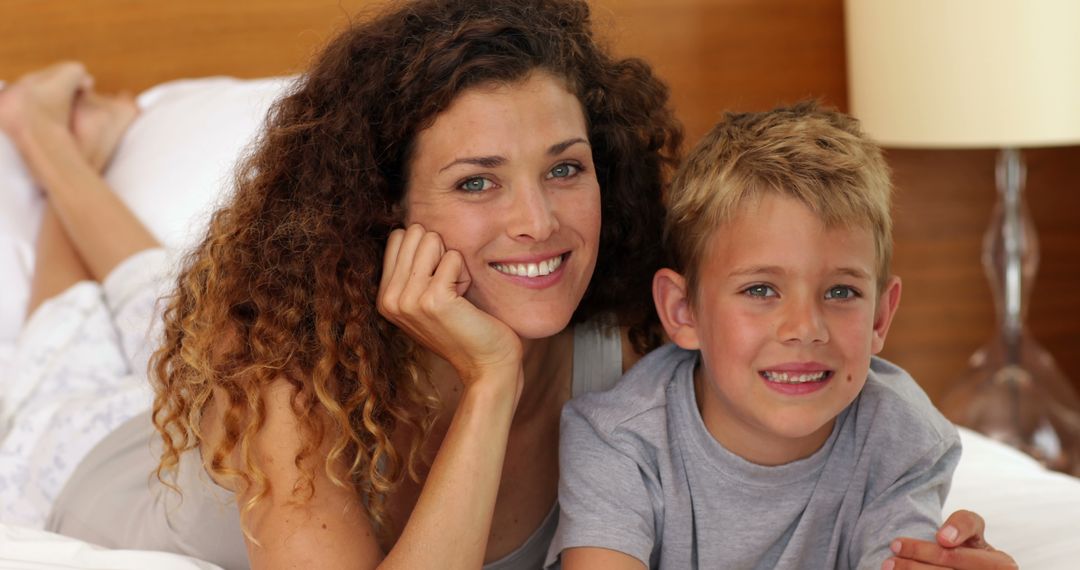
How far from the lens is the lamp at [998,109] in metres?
2.25

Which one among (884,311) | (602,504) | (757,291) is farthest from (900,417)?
(602,504)

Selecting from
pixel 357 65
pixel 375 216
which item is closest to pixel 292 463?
pixel 375 216

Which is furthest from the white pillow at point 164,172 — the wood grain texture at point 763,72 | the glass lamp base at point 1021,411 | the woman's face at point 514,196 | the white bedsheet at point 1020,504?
the glass lamp base at point 1021,411

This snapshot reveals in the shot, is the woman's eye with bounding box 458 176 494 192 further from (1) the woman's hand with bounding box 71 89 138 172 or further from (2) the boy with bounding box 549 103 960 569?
(1) the woman's hand with bounding box 71 89 138 172

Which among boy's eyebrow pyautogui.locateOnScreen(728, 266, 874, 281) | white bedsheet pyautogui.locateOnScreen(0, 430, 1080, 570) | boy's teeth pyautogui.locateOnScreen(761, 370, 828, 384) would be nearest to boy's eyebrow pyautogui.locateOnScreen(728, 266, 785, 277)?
boy's eyebrow pyautogui.locateOnScreen(728, 266, 874, 281)

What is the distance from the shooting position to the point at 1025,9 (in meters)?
2.23

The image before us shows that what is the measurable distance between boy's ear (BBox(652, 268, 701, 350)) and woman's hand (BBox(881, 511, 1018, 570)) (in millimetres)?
327

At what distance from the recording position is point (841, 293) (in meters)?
1.29

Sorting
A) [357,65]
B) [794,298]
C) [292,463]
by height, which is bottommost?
[292,463]

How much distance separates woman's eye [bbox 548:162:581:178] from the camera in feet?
4.51

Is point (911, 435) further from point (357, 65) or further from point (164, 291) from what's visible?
point (164, 291)

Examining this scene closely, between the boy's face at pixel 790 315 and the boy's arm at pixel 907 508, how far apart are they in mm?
109

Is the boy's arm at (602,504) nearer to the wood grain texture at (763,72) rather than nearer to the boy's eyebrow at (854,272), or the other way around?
the boy's eyebrow at (854,272)

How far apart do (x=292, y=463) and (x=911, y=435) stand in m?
0.67
